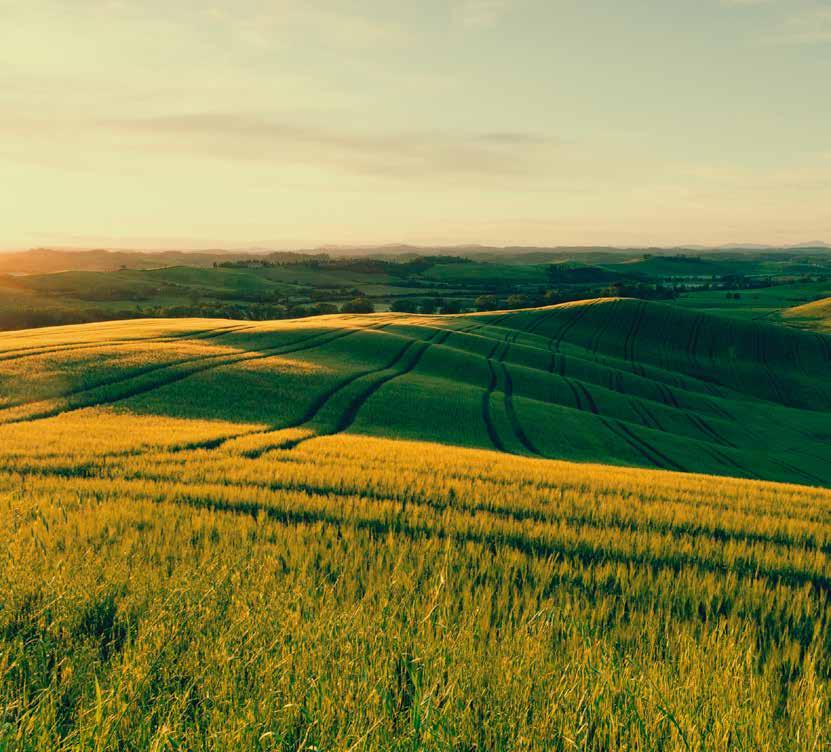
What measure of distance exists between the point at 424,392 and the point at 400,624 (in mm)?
26408

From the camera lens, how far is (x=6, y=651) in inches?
111

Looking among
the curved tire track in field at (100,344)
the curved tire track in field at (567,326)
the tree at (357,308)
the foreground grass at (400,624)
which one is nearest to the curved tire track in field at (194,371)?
the curved tire track in field at (100,344)

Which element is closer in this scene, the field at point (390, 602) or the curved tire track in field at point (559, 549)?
the field at point (390, 602)

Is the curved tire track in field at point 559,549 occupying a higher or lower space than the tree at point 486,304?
lower

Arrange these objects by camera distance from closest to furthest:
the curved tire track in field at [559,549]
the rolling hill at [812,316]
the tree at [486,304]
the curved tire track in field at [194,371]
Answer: the curved tire track in field at [559,549] < the curved tire track in field at [194,371] < the rolling hill at [812,316] < the tree at [486,304]

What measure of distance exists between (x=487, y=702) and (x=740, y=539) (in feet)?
16.7

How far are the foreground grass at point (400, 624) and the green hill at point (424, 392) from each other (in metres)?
7.66

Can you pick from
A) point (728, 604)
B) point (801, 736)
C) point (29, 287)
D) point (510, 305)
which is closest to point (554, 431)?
point (728, 604)

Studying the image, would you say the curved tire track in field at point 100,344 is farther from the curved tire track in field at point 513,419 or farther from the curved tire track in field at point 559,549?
the curved tire track in field at point 559,549

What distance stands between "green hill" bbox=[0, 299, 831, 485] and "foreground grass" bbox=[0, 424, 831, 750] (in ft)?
25.1

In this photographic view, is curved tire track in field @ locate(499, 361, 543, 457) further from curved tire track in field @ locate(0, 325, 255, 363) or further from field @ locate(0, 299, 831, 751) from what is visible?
curved tire track in field @ locate(0, 325, 255, 363)

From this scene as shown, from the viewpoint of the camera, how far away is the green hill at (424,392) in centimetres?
2178

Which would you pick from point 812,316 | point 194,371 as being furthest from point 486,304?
point 194,371

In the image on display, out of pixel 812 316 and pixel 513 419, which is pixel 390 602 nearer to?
pixel 513 419
